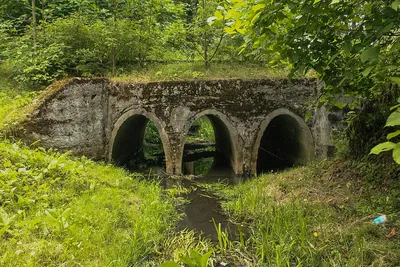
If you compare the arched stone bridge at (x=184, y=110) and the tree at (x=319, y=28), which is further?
the arched stone bridge at (x=184, y=110)

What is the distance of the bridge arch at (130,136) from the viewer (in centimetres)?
1022

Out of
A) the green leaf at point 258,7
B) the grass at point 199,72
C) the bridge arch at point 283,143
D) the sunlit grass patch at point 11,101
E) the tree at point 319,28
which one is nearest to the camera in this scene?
the tree at point 319,28

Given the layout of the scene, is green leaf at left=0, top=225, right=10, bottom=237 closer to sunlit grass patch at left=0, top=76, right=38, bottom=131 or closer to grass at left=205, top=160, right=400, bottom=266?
grass at left=205, top=160, right=400, bottom=266

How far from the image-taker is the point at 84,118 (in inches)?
389

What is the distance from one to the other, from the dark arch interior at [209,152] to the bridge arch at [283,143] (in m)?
1.21

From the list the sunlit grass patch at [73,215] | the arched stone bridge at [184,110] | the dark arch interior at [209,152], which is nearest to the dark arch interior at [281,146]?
the arched stone bridge at [184,110]

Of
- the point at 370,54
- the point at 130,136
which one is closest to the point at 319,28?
the point at 370,54

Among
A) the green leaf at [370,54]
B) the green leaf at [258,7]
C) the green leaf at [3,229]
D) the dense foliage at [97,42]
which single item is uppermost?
the dense foliage at [97,42]

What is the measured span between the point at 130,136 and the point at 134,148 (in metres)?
1.15

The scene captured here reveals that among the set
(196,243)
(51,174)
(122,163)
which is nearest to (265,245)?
(196,243)

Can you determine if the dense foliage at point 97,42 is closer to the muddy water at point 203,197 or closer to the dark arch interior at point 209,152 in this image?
the dark arch interior at point 209,152

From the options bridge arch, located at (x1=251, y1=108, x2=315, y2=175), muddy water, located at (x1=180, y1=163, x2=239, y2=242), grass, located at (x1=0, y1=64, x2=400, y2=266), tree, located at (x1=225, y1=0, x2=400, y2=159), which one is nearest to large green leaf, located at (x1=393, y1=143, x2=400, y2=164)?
tree, located at (x1=225, y1=0, x2=400, y2=159)

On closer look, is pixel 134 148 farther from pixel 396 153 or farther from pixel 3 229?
pixel 396 153

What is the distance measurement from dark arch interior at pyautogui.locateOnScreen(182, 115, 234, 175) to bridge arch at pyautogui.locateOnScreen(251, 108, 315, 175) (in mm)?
1213
